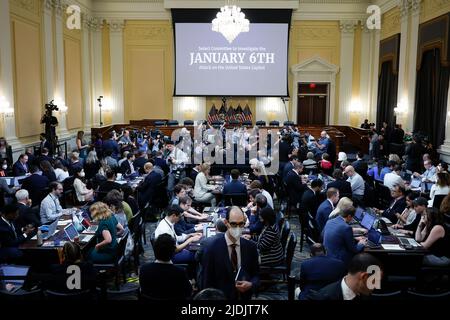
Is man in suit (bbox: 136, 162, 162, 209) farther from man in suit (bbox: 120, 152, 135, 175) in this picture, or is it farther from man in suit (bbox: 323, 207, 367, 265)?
man in suit (bbox: 323, 207, 367, 265)

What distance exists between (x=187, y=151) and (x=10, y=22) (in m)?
5.86

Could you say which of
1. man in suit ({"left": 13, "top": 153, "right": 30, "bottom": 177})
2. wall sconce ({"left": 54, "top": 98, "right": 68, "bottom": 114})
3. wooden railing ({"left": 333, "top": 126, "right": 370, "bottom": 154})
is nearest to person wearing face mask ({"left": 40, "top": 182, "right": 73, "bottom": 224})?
man in suit ({"left": 13, "top": 153, "right": 30, "bottom": 177})

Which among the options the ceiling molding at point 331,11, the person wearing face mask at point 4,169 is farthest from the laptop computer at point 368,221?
the ceiling molding at point 331,11

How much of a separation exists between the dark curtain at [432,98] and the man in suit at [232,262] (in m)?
10.9

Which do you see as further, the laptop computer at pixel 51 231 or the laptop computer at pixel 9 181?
the laptop computer at pixel 9 181

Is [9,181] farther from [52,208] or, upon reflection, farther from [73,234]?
[73,234]

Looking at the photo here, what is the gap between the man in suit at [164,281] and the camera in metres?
3.75

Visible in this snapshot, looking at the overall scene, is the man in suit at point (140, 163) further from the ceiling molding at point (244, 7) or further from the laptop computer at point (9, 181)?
the ceiling molding at point (244, 7)

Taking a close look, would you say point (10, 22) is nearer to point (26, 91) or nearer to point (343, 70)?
point (26, 91)

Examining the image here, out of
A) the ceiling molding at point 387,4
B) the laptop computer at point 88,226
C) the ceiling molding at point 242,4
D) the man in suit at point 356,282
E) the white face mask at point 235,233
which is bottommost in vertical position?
the laptop computer at point 88,226

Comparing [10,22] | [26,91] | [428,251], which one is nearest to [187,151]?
[26,91]

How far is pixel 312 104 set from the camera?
21.4m

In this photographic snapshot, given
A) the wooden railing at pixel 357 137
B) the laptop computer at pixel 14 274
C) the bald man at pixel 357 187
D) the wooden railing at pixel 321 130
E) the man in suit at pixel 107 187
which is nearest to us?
the laptop computer at pixel 14 274

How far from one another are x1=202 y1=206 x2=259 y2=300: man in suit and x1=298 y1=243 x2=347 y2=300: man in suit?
55 cm
